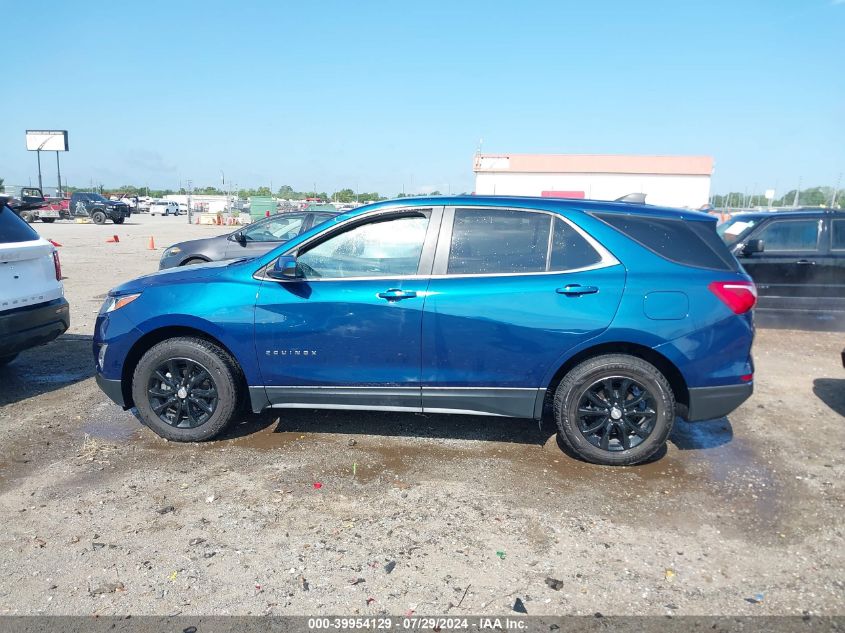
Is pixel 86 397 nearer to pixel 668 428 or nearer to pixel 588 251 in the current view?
pixel 588 251

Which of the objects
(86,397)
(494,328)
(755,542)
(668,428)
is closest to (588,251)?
(494,328)

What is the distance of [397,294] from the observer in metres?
3.79

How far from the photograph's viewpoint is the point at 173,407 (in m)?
4.16

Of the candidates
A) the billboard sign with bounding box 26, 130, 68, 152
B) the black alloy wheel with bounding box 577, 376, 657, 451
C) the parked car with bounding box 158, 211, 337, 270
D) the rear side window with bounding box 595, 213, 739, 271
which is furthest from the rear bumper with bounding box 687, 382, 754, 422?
the billboard sign with bounding box 26, 130, 68, 152

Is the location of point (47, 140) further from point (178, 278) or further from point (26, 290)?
point (178, 278)

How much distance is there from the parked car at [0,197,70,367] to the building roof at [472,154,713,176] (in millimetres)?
45792

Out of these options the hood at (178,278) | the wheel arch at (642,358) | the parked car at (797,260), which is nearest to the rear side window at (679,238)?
the wheel arch at (642,358)

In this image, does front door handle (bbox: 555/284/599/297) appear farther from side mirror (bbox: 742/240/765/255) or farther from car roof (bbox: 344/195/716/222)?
side mirror (bbox: 742/240/765/255)

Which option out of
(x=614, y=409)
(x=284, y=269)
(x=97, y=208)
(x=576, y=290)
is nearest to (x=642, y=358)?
(x=614, y=409)

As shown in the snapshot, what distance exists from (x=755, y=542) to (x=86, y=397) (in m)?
5.21

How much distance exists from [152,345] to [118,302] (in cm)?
39

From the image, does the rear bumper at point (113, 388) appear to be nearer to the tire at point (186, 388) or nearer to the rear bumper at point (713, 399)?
→ the tire at point (186, 388)

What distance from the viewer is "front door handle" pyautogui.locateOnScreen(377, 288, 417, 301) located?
12.4 feet

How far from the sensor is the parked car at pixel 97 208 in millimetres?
33438
